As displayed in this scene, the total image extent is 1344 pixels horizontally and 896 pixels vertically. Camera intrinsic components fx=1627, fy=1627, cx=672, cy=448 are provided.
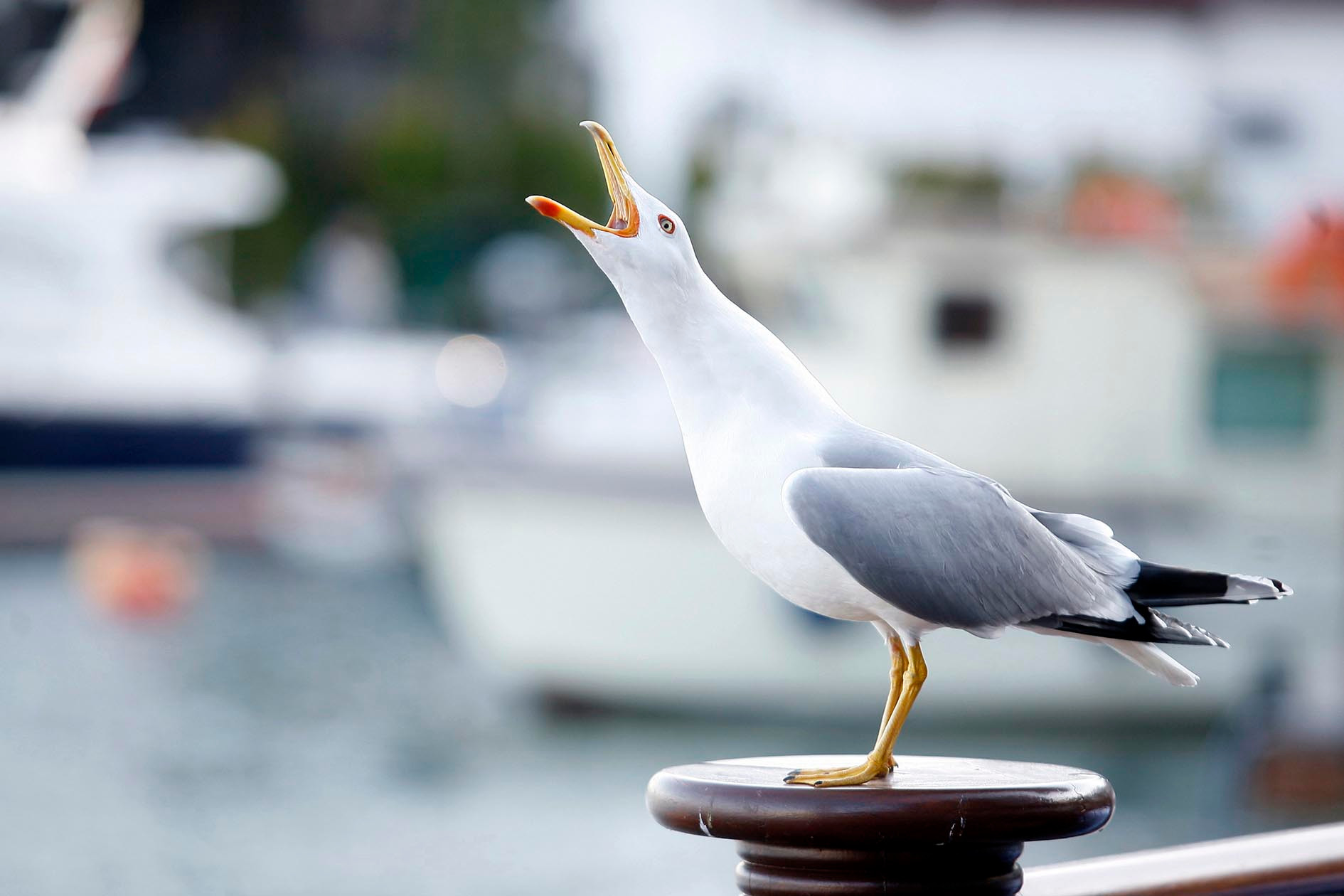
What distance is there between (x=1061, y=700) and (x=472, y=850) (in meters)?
3.42

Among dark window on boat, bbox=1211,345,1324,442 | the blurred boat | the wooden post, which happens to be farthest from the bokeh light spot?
the wooden post

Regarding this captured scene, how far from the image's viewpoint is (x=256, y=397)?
16.2 meters

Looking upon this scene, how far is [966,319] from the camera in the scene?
857 cm

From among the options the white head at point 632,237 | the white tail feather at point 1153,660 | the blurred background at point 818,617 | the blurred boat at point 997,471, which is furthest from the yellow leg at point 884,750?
the blurred boat at point 997,471

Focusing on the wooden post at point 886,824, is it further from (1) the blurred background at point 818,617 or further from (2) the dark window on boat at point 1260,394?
(2) the dark window on boat at point 1260,394

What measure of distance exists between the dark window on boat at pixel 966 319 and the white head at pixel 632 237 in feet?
23.9

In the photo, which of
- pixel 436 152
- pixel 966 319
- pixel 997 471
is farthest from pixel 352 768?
pixel 436 152

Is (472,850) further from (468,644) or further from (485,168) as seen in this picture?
(485,168)

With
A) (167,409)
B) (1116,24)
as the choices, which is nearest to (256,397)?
(167,409)

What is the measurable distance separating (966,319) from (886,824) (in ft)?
24.8

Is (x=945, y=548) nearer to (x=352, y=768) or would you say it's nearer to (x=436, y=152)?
(x=352, y=768)

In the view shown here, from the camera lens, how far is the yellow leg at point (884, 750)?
128cm

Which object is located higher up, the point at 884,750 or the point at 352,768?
the point at 884,750

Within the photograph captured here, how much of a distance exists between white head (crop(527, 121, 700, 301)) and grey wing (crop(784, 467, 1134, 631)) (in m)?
0.21
